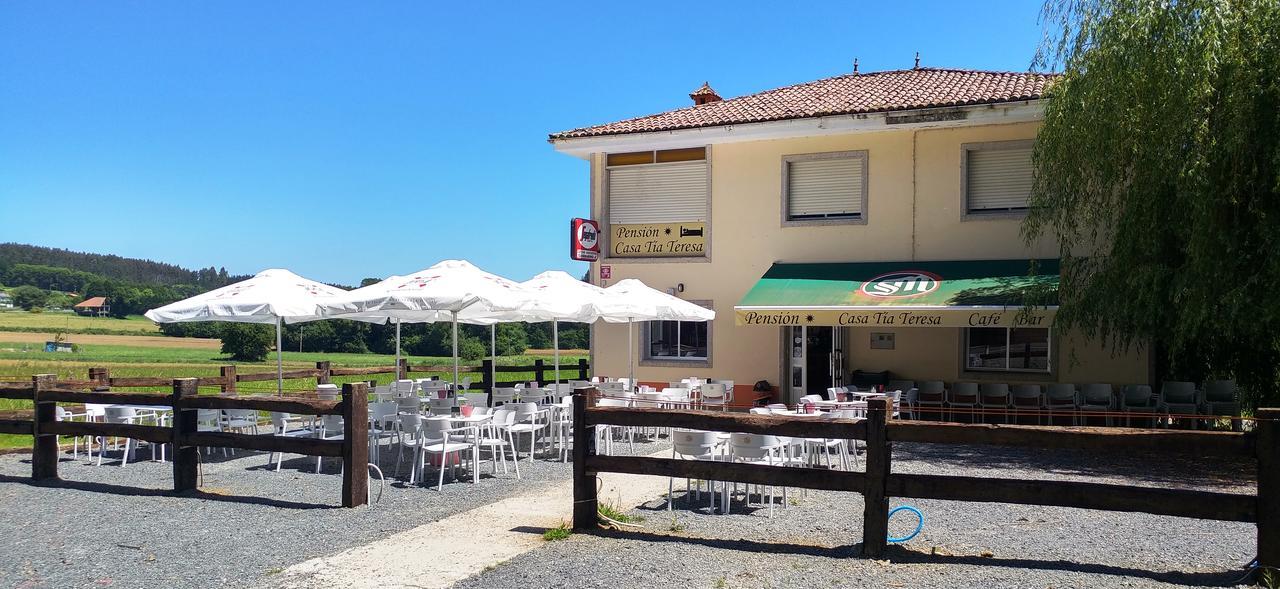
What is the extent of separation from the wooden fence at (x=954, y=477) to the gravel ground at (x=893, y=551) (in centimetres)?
38

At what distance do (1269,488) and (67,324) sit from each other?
102648 millimetres

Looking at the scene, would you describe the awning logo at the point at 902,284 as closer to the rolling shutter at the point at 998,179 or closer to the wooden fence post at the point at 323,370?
the rolling shutter at the point at 998,179

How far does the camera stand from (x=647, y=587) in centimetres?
538

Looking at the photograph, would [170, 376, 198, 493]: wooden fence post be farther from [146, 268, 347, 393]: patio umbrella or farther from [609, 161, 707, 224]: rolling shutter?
[609, 161, 707, 224]: rolling shutter

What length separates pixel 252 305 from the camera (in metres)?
11.8

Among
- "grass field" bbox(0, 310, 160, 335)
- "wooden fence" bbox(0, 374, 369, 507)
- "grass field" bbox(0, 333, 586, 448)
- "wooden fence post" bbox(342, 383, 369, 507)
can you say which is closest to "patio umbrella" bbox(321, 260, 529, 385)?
"wooden fence" bbox(0, 374, 369, 507)

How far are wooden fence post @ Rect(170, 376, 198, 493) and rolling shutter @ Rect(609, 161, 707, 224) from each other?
32.2 feet

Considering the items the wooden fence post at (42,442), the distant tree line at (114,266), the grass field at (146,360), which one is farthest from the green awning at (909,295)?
the distant tree line at (114,266)

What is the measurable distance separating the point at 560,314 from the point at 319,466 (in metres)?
3.69

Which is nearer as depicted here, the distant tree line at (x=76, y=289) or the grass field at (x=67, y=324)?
the grass field at (x=67, y=324)

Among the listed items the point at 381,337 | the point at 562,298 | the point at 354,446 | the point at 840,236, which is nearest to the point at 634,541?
the point at 354,446

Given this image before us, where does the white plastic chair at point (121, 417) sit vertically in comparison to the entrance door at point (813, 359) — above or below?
below

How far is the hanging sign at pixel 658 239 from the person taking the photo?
16.8 meters

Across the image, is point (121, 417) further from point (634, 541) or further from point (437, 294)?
point (634, 541)
